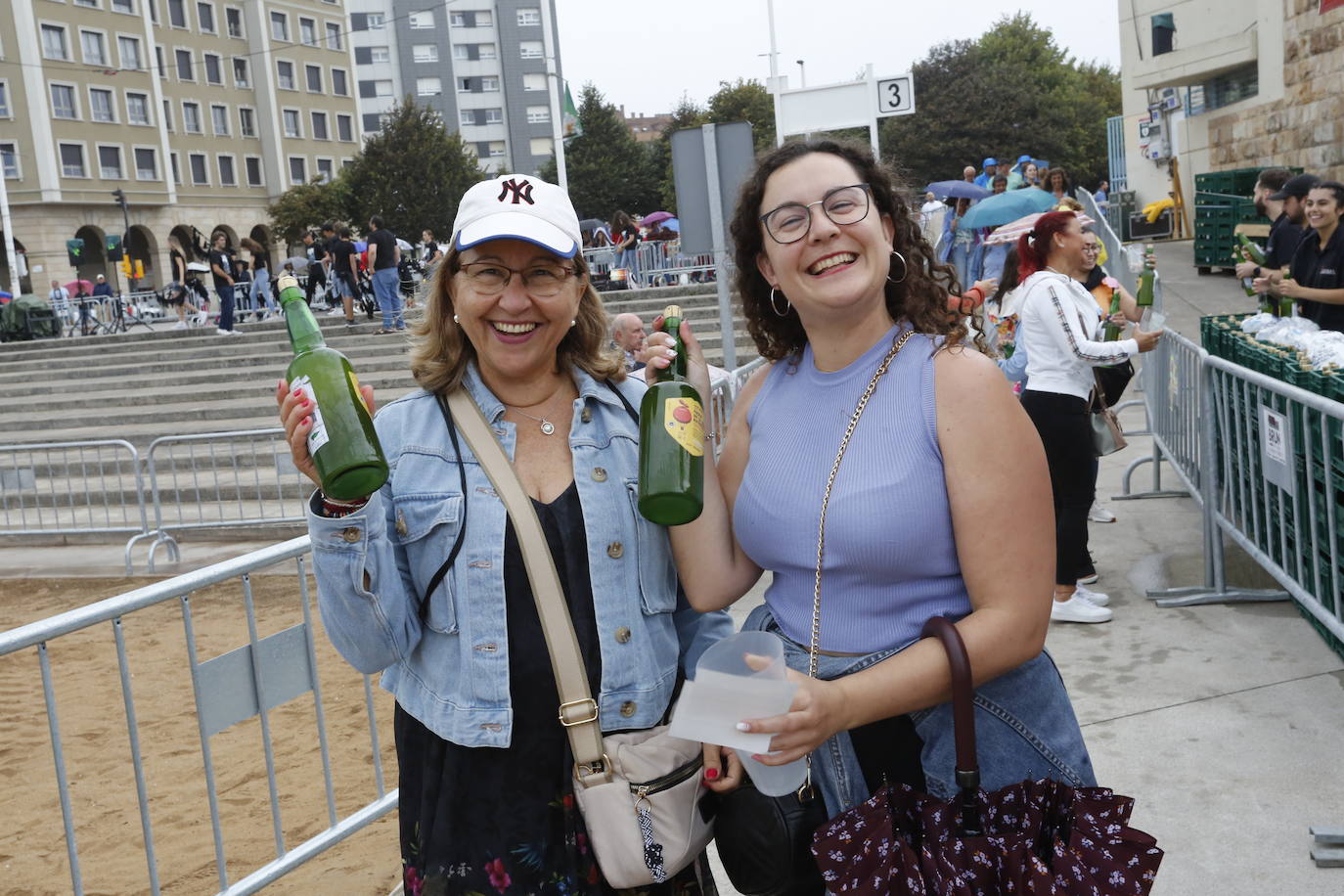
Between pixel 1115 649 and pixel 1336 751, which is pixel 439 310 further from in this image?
pixel 1115 649

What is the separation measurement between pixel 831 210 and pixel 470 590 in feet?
3.05

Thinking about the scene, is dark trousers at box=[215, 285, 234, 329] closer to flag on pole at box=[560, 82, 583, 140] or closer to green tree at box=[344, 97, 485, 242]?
flag on pole at box=[560, 82, 583, 140]

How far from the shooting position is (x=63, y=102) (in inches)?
1993

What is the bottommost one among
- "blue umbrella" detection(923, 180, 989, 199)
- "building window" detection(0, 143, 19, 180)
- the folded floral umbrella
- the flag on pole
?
the folded floral umbrella

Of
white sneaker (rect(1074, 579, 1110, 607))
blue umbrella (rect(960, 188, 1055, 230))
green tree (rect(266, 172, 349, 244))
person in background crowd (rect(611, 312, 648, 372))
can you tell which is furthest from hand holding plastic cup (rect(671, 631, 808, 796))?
green tree (rect(266, 172, 349, 244))

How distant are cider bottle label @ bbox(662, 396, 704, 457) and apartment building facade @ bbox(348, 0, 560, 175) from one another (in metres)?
92.2

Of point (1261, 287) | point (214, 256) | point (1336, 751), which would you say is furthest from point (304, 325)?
point (214, 256)

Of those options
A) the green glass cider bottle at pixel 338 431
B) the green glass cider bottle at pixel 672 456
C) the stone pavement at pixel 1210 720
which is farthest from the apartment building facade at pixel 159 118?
the green glass cider bottle at pixel 672 456

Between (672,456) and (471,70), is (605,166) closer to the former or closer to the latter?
(471,70)

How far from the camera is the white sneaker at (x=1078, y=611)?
577 centimetres

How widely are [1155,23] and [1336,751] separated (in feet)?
80.3

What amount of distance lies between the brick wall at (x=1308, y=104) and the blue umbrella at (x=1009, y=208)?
6.46 m

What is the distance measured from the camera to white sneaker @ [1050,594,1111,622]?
5.77 metres

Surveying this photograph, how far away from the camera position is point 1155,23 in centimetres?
2481
